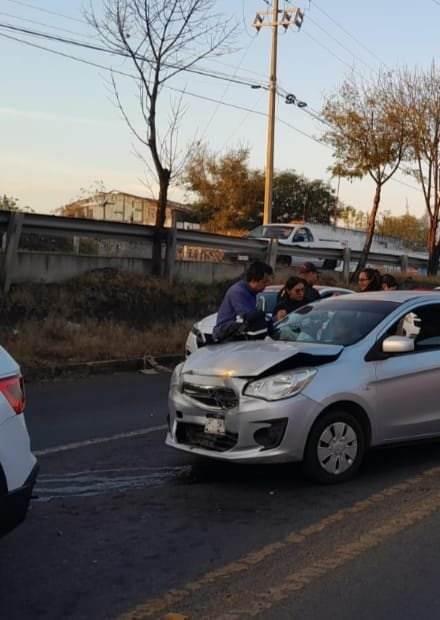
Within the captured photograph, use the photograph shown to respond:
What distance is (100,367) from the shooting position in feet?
39.6

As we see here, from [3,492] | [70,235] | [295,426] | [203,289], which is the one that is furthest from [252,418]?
[203,289]

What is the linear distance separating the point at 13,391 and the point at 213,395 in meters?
2.35

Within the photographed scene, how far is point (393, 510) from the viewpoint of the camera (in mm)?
5594

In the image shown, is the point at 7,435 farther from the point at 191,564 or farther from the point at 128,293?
the point at 128,293

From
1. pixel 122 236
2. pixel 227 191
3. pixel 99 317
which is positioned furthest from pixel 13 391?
pixel 227 191

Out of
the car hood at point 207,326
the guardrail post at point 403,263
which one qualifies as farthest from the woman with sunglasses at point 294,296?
the guardrail post at point 403,263

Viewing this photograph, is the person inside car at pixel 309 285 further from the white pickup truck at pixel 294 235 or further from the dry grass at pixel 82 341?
the white pickup truck at pixel 294 235

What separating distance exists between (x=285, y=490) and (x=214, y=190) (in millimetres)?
43581

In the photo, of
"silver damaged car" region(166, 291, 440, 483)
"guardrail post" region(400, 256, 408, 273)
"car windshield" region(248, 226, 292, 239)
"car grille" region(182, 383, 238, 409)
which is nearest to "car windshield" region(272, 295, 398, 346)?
"silver damaged car" region(166, 291, 440, 483)

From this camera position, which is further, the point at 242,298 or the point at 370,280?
the point at 370,280

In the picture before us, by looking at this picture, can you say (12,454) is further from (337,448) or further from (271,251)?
(271,251)

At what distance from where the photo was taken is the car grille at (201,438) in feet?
20.1

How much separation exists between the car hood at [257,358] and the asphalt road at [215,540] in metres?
0.89

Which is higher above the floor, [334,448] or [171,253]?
[171,253]
